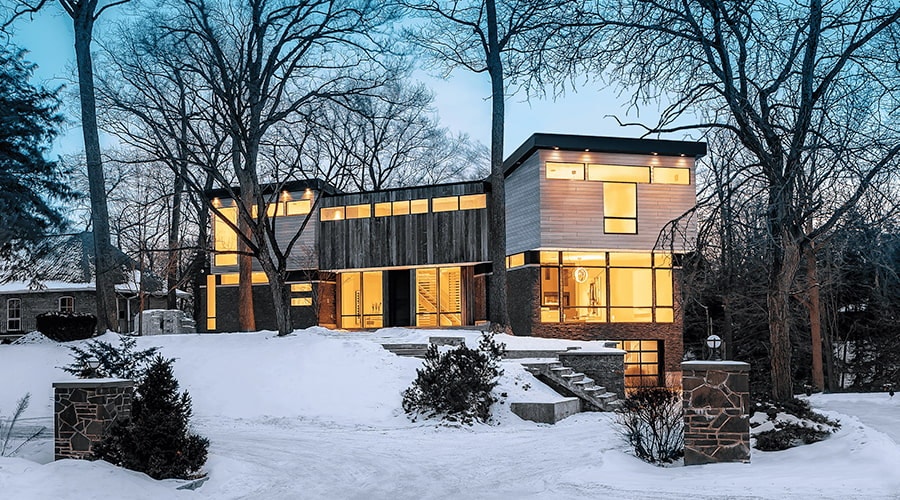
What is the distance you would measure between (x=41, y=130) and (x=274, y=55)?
672cm

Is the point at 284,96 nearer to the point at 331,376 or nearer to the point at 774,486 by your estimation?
the point at 331,376

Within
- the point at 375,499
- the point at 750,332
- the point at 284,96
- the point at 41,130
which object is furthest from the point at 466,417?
the point at 750,332

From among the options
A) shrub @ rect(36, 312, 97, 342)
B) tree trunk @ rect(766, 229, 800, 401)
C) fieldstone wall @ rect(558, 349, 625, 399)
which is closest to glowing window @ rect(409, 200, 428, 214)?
fieldstone wall @ rect(558, 349, 625, 399)

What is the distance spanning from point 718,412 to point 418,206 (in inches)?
742

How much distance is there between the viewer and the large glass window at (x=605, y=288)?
23359 mm

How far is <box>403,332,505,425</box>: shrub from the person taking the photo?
13.7 metres

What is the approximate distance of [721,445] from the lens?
353 inches

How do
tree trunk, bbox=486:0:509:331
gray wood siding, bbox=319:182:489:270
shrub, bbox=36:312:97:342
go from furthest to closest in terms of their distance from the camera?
gray wood siding, bbox=319:182:489:270
tree trunk, bbox=486:0:509:331
shrub, bbox=36:312:97:342

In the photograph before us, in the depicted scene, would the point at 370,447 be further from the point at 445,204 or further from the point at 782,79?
the point at 445,204

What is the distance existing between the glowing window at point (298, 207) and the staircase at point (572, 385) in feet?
49.5

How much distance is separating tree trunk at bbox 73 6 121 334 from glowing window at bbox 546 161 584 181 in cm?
1229

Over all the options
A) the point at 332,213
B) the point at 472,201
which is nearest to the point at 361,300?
the point at 332,213

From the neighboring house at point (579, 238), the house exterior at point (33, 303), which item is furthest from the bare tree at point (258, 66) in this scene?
the house exterior at point (33, 303)

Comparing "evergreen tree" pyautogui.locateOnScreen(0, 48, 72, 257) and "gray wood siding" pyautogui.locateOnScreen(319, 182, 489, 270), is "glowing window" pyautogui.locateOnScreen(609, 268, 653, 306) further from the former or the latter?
"evergreen tree" pyautogui.locateOnScreen(0, 48, 72, 257)
